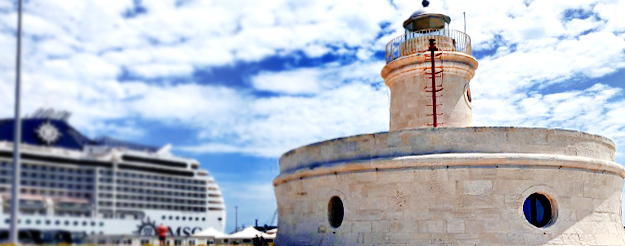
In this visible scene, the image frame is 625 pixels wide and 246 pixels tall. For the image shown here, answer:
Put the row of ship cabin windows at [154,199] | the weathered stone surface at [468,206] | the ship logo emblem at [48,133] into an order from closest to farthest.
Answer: the ship logo emblem at [48,133] < the row of ship cabin windows at [154,199] < the weathered stone surface at [468,206]

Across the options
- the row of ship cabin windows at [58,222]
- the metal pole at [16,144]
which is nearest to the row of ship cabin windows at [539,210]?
the row of ship cabin windows at [58,222]

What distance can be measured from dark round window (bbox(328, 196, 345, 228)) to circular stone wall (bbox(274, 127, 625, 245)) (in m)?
0.06

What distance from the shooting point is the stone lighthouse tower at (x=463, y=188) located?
12.1 m

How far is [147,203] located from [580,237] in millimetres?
10371

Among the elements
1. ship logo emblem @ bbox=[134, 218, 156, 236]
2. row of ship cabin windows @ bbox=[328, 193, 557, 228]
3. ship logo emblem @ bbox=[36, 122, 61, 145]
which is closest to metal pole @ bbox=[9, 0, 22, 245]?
ship logo emblem @ bbox=[36, 122, 61, 145]

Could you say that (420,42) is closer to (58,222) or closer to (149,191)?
(149,191)

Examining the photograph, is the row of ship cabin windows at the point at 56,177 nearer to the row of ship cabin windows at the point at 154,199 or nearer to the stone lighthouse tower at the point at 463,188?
the row of ship cabin windows at the point at 154,199

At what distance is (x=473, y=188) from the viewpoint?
12.1 meters

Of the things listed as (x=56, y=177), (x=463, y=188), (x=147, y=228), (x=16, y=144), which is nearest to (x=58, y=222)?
(x=56, y=177)

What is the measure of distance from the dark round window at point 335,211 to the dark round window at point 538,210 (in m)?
4.19

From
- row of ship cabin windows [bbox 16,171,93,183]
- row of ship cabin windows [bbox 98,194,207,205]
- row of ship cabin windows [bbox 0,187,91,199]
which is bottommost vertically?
row of ship cabin windows [bbox 98,194,207,205]

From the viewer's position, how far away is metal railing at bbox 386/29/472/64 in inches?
707

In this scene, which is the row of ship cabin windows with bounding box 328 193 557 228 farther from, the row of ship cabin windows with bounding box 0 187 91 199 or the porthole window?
the row of ship cabin windows with bounding box 0 187 91 199

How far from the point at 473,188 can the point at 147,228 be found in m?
8.26
